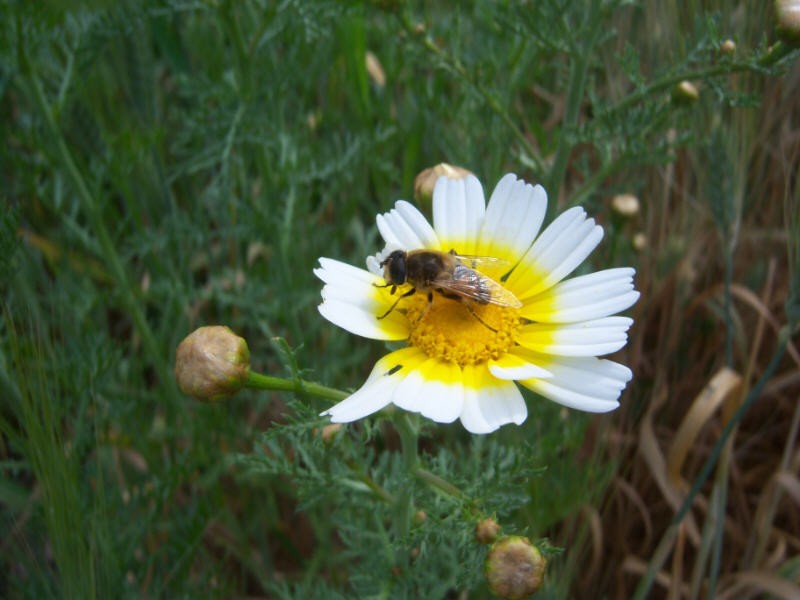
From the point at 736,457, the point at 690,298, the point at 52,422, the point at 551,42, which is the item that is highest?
the point at 551,42

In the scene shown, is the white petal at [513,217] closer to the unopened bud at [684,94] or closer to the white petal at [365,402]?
the white petal at [365,402]

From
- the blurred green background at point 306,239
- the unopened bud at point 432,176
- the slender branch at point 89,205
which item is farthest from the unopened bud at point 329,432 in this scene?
the slender branch at point 89,205

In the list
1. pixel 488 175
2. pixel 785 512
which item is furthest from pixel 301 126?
pixel 785 512

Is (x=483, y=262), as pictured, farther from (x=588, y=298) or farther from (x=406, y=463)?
(x=406, y=463)

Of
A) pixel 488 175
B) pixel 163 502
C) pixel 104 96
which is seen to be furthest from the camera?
pixel 104 96

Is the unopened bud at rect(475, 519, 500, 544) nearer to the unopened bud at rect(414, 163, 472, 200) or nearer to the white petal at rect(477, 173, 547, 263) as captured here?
the white petal at rect(477, 173, 547, 263)

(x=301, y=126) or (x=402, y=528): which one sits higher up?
(x=301, y=126)

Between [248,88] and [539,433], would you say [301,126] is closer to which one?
[248,88]
